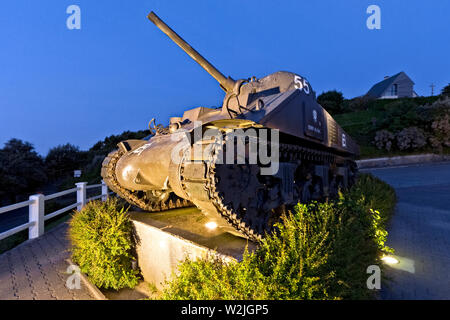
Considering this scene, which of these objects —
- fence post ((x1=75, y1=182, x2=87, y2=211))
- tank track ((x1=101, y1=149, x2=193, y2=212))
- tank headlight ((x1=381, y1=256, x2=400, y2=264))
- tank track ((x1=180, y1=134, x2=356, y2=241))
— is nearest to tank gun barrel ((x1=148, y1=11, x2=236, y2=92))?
tank track ((x1=180, y1=134, x2=356, y2=241))

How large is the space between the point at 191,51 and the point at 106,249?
4828mm

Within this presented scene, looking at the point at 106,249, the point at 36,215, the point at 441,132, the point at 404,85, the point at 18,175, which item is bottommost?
the point at 106,249

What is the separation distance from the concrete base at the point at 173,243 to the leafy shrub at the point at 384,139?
22.9m

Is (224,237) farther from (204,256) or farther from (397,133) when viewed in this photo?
(397,133)

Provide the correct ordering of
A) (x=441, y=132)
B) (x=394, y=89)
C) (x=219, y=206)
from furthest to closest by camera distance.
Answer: (x=394, y=89)
(x=441, y=132)
(x=219, y=206)

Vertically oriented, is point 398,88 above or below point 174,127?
above

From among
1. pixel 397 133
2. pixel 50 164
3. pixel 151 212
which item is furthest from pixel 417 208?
pixel 50 164

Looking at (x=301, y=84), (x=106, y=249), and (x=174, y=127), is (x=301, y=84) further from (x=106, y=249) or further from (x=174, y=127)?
(x=106, y=249)

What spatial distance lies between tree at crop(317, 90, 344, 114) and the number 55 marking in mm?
33141

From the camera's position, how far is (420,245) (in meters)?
5.44

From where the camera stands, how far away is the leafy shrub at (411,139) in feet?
70.9

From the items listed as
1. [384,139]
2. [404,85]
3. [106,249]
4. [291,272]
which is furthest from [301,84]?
[404,85]

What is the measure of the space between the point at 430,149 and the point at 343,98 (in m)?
18.6

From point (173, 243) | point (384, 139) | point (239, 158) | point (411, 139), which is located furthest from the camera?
point (384, 139)
